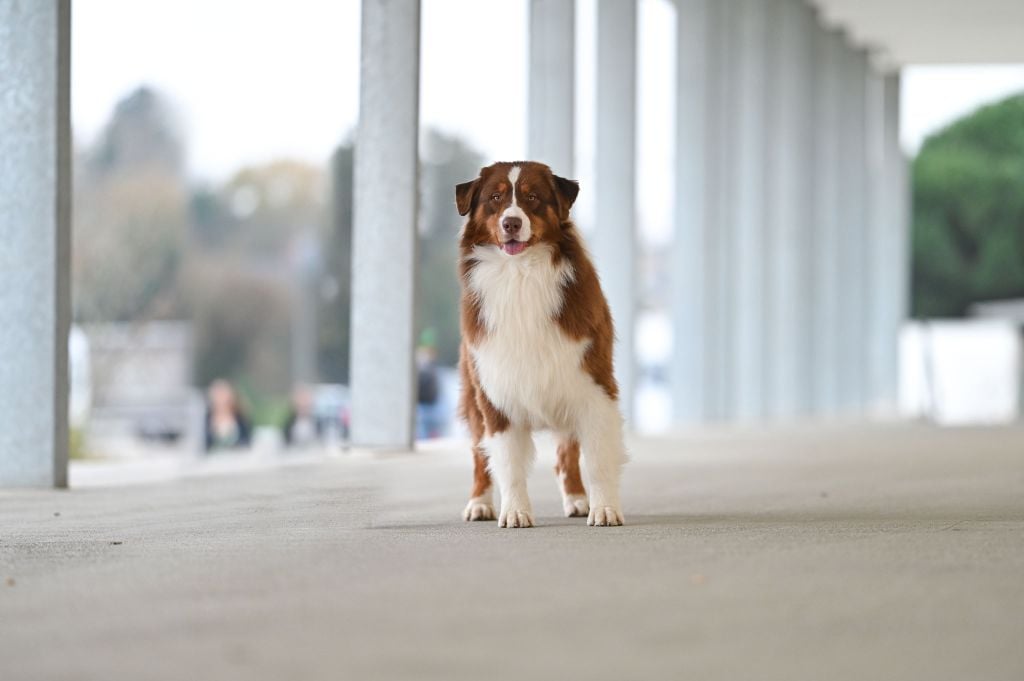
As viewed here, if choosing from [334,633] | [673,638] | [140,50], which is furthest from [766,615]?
[140,50]

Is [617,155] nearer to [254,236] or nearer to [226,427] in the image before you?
[226,427]

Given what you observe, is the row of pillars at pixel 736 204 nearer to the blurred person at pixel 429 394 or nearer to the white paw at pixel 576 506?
the blurred person at pixel 429 394

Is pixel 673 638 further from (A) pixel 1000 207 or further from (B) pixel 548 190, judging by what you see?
(A) pixel 1000 207

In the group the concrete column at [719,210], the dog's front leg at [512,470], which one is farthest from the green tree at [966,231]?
the dog's front leg at [512,470]

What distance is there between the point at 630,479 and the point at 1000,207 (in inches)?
1092

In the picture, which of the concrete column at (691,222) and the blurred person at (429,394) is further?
the concrete column at (691,222)

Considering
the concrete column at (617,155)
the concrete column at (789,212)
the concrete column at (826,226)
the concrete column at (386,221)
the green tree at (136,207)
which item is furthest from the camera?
the green tree at (136,207)

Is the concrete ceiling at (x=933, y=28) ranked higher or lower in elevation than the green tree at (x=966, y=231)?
higher

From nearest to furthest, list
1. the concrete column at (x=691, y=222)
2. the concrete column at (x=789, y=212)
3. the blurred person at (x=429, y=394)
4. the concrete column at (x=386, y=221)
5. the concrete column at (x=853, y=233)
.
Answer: the concrete column at (x=386, y=221) < the blurred person at (x=429, y=394) < the concrete column at (x=691, y=222) < the concrete column at (x=789, y=212) < the concrete column at (x=853, y=233)

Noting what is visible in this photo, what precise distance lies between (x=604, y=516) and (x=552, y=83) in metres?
7.03

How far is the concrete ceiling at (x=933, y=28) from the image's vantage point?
61.1 feet

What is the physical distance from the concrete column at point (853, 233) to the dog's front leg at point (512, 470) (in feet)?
52.7

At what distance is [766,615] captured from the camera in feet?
9.18

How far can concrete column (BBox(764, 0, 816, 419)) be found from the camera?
56.0ft
